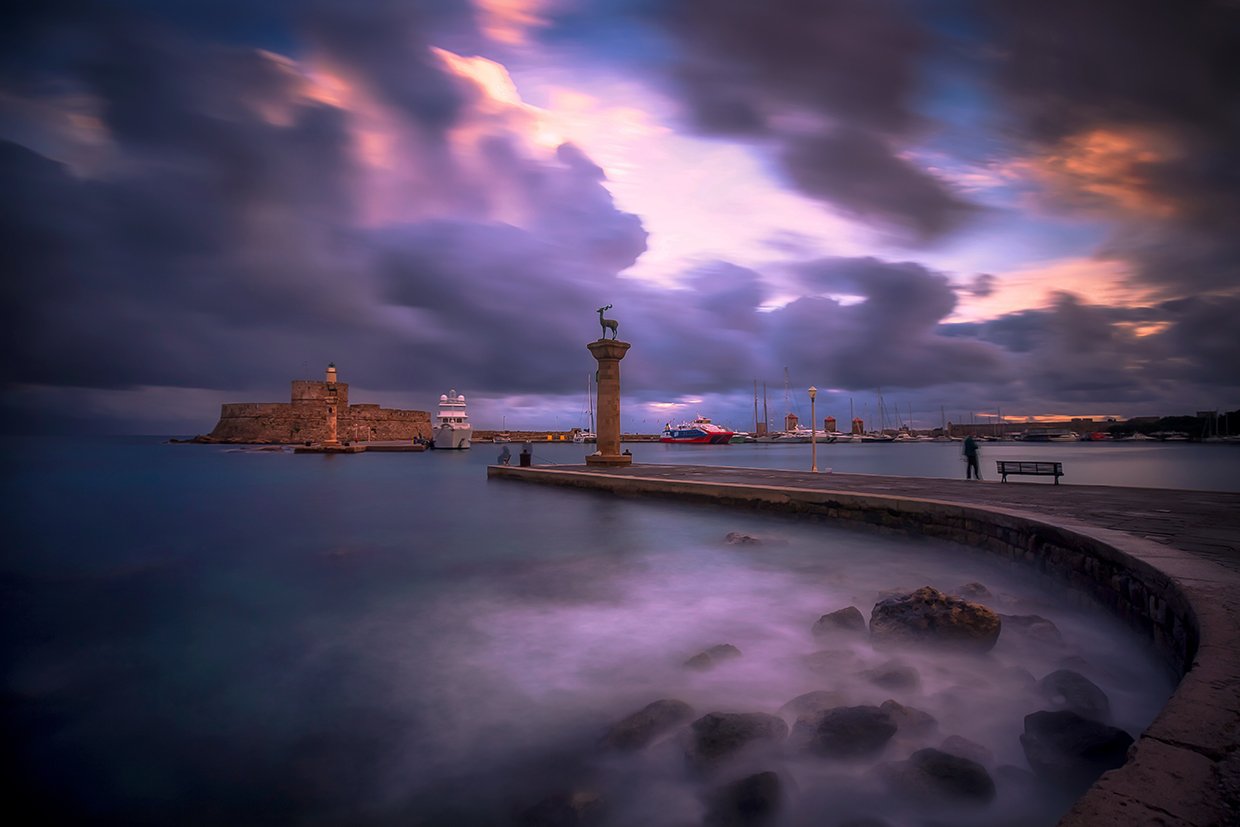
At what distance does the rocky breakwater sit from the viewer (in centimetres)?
321

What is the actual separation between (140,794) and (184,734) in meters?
0.79

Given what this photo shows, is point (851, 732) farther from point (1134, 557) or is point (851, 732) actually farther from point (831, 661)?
point (1134, 557)

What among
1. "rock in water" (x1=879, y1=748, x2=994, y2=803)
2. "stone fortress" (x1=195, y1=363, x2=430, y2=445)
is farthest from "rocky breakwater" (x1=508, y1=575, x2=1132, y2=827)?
"stone fortress" (x1=195, y1=363, x2=430, y2=445)

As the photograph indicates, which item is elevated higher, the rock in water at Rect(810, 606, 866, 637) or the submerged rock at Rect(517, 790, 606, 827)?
the rock in water at Rect(810, 606, 866, 637)

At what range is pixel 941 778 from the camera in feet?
10.7

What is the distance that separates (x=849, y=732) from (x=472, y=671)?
3.50 meters

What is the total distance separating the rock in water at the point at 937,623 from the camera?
5.08 metres

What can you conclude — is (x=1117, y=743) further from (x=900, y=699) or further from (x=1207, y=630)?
(x=900, y=699)

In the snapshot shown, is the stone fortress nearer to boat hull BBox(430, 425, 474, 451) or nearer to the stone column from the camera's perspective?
boat hull BBox(430, 425, 474, 451)

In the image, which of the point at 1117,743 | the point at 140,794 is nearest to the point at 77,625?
the point at 140,794

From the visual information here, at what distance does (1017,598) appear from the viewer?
6.57 m

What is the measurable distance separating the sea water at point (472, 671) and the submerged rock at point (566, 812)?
98mm

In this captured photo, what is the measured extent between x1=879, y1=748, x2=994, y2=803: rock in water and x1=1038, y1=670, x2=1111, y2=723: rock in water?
1360 millimetres

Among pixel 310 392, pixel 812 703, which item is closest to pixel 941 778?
pixel 812 703
